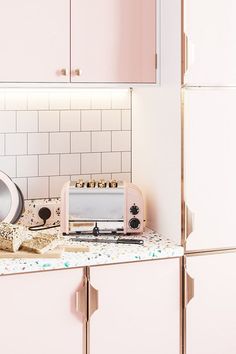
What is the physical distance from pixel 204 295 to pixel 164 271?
8.4 inches

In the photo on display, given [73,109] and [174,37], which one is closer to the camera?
[174,37]

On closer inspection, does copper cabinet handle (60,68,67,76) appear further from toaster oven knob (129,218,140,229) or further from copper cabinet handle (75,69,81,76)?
toaster oven knob (129,218,140,229)

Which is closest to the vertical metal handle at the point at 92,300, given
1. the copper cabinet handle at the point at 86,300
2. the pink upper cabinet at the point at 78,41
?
the copper cabinet handle at the point at 86,300

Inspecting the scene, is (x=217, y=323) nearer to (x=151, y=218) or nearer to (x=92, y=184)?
(x=151, y=218)

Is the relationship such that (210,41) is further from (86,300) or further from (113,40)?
(86,300)

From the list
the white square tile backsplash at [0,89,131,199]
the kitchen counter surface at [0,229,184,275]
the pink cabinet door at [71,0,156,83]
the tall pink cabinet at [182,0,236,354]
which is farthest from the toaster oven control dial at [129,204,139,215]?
the pink cabinet door at [71,0,156,83]

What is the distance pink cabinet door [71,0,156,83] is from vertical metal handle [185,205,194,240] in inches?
24.9

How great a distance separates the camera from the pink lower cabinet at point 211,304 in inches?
92.4

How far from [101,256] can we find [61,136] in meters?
0.85

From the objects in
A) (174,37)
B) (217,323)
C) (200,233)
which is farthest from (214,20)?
(217,323)

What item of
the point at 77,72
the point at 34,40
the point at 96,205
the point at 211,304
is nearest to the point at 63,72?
the point at 77,72

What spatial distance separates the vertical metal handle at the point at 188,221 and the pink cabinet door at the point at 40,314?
481mm

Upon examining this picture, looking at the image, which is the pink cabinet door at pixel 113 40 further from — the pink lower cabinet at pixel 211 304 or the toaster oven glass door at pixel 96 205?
the pink lower cabinet at pixel 211 304

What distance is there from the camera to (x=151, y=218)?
8.69ft
